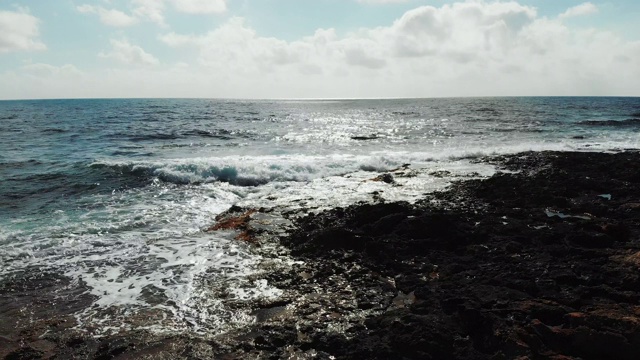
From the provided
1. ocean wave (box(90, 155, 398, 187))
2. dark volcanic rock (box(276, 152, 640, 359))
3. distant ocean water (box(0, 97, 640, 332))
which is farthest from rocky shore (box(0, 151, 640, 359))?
ocean wave (box(90, 155, 398, 187))

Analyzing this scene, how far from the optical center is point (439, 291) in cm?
611

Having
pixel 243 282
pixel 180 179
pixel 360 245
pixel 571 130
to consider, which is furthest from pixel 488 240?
pixel 571 130

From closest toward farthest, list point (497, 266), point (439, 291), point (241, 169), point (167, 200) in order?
point (439, 291), point (497, 266), point (167, 200), point (241, 169)

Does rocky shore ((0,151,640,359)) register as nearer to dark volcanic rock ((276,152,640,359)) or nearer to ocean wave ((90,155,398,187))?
dark volcanic rock ((276,152,640,359))

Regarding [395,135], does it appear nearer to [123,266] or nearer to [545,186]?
[545,186]

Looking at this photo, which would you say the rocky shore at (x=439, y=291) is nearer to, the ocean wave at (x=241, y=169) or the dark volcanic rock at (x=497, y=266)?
the dark volcanic rock at (x=497, y=266)

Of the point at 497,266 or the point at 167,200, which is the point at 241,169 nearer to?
the point at 167,200

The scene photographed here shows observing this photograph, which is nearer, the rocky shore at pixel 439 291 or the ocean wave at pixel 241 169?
the rocky shore at pixel 439 291

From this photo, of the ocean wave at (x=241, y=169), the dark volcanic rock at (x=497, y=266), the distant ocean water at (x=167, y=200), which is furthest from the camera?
the ocean wave at (x=241, y=169)

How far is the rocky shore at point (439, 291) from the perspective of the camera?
488 centimetres

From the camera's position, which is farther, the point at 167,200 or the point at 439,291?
the point at 167,200

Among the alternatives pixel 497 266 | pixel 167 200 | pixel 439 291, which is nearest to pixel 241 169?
pixel 167 200

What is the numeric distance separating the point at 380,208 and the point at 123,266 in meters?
5.77

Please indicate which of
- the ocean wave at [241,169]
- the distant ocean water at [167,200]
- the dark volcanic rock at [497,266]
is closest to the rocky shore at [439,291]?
the dark volcanic rock at [497,266]
